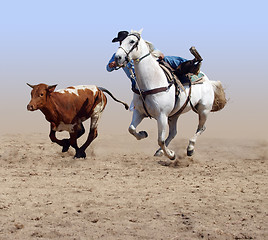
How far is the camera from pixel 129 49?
807 cm

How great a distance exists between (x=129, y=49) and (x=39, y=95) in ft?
6.68

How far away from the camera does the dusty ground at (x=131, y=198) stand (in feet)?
19.0

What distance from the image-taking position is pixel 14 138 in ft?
51.5

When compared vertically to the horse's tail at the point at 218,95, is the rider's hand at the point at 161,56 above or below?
above

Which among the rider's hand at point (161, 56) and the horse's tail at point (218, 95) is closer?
the rider's hand at point (161, 56)

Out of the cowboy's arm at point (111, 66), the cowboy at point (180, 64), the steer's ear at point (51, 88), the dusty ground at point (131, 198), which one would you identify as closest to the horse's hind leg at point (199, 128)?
the dusty ground at point (131, 198)

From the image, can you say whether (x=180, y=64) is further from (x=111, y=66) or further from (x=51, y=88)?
(x=51, y=88)

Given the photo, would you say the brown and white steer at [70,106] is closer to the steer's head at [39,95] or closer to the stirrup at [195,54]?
the steer's head at [39,95]

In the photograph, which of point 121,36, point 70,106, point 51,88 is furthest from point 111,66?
point 70,106

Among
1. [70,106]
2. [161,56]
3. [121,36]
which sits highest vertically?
[121,36]

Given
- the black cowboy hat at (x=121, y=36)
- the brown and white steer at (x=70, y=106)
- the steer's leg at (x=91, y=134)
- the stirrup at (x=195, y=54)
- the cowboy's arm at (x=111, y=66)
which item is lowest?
the steer's leg at (x=91, y=134)

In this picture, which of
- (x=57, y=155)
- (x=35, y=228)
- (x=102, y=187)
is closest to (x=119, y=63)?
(x=102, y=187)

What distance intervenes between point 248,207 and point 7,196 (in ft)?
10.3

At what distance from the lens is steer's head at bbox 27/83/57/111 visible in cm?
912
